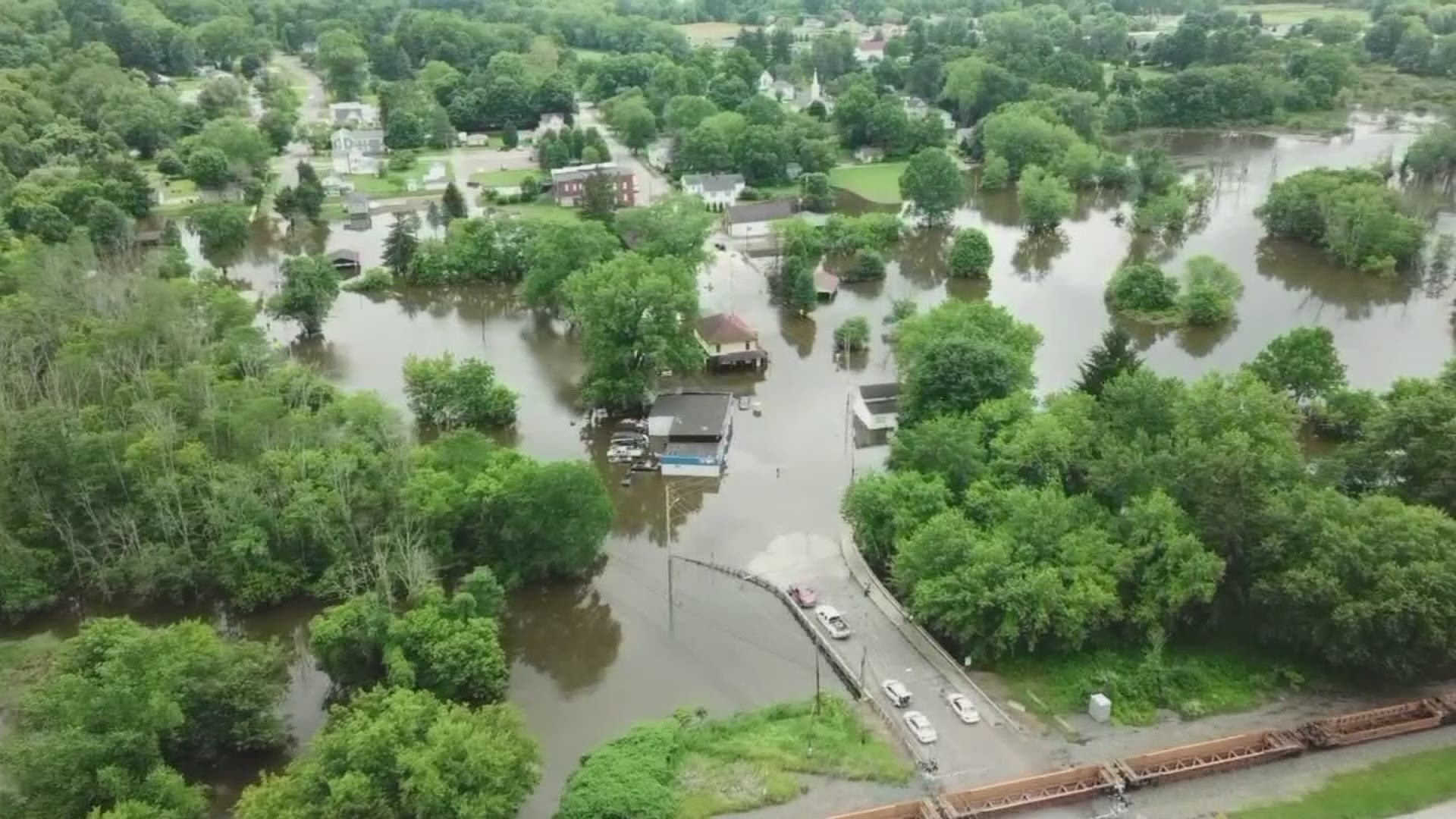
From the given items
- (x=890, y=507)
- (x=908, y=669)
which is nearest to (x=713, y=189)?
(x=890, y=507)

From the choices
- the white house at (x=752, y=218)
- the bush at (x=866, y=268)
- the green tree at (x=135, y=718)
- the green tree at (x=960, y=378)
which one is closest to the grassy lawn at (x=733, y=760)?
the green tree at (x=135, y=718)

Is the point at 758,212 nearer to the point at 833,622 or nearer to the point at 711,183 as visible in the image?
the point at 711,183

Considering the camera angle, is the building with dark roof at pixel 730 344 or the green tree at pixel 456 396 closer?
the green tree at pixel 456 396

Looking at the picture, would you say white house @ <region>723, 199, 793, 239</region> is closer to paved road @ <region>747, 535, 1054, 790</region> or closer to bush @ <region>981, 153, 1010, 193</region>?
bush @ <region>981, 153, 1010, 193</region>

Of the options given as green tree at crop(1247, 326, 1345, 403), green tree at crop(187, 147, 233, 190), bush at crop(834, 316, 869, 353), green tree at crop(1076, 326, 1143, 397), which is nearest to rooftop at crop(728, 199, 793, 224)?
bush at crop(834, 316, 869, 353)

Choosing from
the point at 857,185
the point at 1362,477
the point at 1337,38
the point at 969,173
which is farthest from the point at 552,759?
the point at 1337,38

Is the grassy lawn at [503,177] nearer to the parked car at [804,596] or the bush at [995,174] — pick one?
the bush at [995,174]

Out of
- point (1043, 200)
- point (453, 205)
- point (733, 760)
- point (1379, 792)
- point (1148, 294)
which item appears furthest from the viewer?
point (453, 205)
